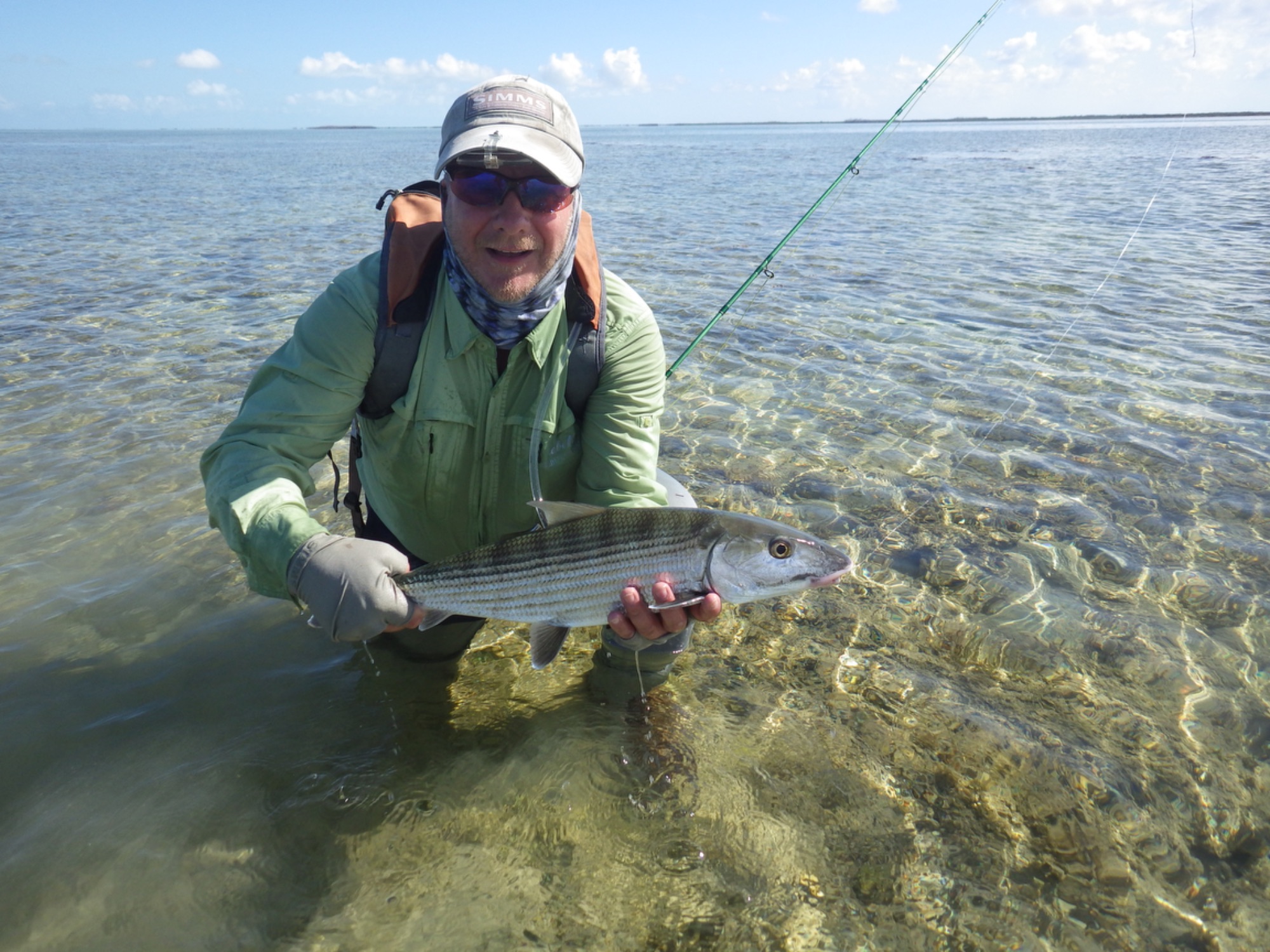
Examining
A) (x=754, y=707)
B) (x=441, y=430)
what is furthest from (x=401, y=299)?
(x=754, y=707)

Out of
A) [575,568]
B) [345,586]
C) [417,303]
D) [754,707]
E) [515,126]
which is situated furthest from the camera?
[754,707]

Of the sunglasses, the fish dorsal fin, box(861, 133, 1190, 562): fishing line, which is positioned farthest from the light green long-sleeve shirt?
box(861, 133, 1190, 562): fishing line

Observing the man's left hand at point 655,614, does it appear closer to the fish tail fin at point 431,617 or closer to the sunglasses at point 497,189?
the fish tail fin at point 431,617

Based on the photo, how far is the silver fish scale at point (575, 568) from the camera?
3.27 metres

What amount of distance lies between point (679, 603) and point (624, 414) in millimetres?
1130

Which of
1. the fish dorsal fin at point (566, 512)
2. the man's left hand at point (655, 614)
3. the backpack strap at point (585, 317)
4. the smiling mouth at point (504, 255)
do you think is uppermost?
the smiling mouth at point (504, 255)

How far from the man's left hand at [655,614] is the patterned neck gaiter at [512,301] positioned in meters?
1.36

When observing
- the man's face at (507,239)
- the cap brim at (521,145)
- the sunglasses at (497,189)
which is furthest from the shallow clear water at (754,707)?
the cap brim at (521,145)

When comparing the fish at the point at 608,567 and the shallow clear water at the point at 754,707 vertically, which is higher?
the fish at the point at 608,567

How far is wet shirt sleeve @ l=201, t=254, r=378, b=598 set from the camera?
331 cm

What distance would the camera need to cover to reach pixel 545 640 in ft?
11.7

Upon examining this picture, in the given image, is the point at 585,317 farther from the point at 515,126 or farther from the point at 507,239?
the point at 515,126

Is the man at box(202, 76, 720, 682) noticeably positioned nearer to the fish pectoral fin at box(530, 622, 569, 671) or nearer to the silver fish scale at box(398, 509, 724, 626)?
the silver fish scale at box(398, 509, 724, 626)

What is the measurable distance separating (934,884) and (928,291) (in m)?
12.0
